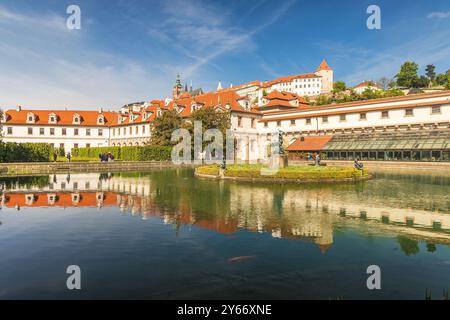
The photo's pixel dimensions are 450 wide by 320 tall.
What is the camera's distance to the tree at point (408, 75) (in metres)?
111

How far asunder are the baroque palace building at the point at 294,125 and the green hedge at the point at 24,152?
21.6 m

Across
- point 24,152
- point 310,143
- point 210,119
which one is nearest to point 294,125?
point 310,143

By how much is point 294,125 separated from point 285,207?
48.9 meters

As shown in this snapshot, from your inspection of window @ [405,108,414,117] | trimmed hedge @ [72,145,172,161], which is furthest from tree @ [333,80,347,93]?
trimmed hedge @ [72,145,172,161]

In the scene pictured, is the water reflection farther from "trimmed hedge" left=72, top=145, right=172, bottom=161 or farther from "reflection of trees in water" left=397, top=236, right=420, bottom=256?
"trimmed hedge" left=72, top=145, right=172, bottom=161

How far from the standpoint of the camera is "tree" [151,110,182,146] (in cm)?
5244

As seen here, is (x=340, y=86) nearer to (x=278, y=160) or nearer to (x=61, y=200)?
(x=278, y=160)

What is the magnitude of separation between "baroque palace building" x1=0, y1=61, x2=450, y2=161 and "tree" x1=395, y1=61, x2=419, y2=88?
5897 cm

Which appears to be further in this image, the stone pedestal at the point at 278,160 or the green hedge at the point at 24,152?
the green hedge at the point at 24,152

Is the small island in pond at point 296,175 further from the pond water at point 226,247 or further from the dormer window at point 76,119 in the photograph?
the dormer window at point 76,119

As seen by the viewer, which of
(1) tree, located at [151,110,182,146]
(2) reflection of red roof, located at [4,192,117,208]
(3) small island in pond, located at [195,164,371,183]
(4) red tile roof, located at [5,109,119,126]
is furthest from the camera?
(4) red tile roof, located at [5,109,119,126]

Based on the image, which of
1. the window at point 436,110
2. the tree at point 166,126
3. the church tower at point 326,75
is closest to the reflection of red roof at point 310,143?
the window at point 436,110

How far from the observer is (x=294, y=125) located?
202 ft
